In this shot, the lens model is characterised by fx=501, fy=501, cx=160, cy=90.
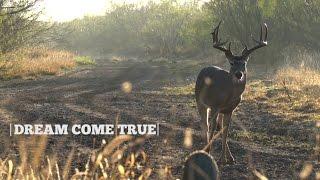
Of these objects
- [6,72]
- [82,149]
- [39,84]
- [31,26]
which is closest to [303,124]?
[82,149]

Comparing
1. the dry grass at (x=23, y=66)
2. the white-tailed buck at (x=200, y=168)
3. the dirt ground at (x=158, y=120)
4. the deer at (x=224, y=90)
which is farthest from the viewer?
the dry grass at (x=23, y=66)

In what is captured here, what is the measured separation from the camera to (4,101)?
16.3 meters

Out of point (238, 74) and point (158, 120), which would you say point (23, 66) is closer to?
point (158, 120)

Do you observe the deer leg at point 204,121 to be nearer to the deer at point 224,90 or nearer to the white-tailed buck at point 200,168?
the deer at point 224,90

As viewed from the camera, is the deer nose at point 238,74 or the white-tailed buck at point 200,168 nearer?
the white-tailed buck at point 200,168

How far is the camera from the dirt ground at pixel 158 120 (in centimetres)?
865

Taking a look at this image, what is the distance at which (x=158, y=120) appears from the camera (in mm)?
13117

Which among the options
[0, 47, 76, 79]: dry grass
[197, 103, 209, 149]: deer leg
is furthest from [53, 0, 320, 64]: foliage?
[0, 47, 76, 79]: dry grass

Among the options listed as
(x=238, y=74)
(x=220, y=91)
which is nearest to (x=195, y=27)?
(x=220, y=91)

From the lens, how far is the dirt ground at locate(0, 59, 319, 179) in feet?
28.4

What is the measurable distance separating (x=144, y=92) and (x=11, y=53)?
9.19m

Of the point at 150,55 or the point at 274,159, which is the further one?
the point at 150,55

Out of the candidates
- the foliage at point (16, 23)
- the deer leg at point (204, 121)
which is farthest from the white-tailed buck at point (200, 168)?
the foliage at point (16, 23)

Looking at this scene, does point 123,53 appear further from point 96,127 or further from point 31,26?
point 96,127
